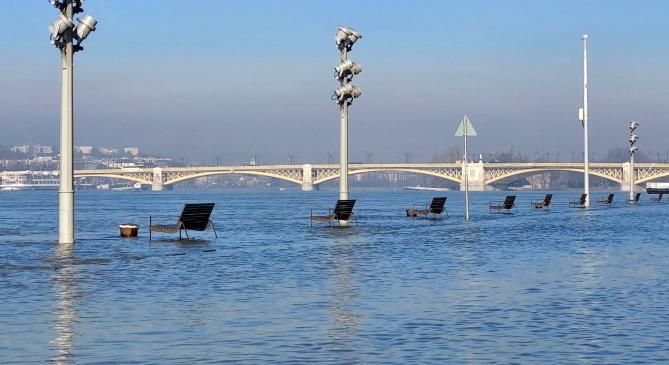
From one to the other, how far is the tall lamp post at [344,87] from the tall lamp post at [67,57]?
12007 millimetres

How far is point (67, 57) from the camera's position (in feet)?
87.1

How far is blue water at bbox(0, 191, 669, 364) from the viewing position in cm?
1097

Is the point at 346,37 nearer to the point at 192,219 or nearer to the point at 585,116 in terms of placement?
the point at 192,219

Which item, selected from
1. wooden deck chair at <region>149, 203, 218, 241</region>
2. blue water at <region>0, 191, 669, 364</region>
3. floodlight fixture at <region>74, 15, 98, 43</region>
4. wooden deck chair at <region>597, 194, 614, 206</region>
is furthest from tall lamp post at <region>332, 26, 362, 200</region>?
wooden deck chair at <region>597, 194, 614, 206</region>

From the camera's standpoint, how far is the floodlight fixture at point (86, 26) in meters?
26.2

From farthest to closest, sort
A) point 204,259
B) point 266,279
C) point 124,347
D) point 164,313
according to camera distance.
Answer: point 204,259, point 266,279, point 164,313, point 124,347

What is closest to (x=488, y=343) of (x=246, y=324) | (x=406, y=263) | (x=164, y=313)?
(x=246, y=324)

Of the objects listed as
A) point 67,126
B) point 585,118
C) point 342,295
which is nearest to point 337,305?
point 342,295

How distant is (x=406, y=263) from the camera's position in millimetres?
22484

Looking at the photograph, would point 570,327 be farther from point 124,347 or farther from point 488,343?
point 124,347

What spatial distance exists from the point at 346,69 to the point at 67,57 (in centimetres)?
1274

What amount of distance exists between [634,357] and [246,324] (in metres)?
4.30

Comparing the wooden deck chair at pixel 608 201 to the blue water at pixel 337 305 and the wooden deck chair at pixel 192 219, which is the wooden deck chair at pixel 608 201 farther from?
the blue water at pixel 337 305

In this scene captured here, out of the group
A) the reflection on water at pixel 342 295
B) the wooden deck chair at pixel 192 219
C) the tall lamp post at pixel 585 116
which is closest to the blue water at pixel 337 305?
the reflection on water at pixel 342 295
